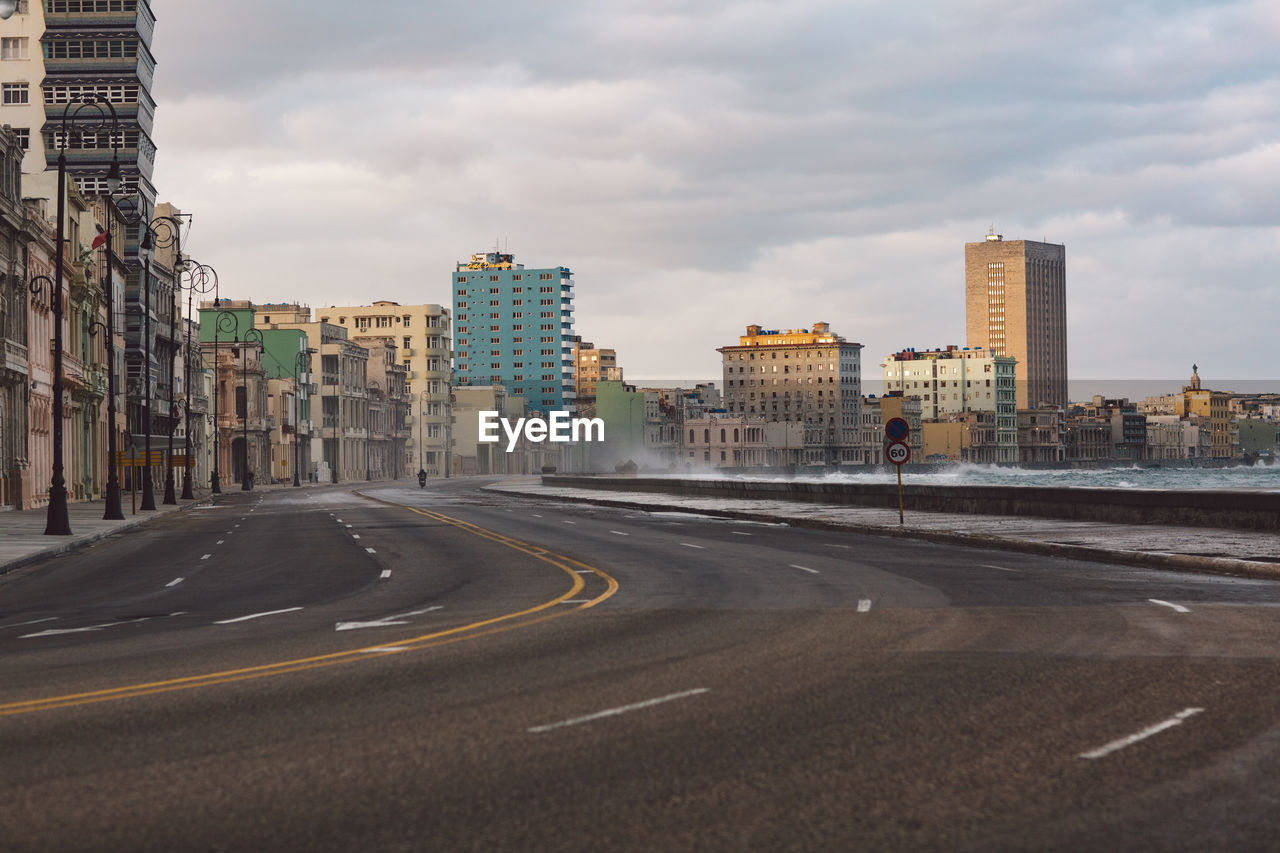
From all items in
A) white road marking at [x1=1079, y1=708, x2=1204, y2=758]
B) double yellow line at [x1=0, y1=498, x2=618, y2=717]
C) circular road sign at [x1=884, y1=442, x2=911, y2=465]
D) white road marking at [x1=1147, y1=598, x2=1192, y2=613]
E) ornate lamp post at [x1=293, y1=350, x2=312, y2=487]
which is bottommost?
white road marking at [x1=1147, y1=598, x2=1192, y2=613]

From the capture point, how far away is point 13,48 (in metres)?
112

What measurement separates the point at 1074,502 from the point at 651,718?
32.0 m

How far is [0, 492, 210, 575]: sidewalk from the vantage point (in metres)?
31.7

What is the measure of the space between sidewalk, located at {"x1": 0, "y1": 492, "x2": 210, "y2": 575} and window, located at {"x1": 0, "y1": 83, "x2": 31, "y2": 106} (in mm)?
56703

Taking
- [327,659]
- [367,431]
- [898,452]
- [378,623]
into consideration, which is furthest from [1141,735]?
[367,431]

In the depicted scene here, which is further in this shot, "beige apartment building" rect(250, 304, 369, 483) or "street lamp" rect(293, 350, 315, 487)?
"beige apartment building" rect(250, 304, 369, 483)

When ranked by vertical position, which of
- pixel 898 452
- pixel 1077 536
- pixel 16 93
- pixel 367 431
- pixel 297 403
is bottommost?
pixel 1077 536

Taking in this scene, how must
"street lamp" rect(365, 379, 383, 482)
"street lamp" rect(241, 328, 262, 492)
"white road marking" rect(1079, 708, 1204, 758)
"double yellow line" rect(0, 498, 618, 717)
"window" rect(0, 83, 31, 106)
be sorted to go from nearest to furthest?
"white road marking" rect(1079, 708, 1204, 758) → "double yellow line" rect(0, 498, 618, 717) → "street lamp" rect(241, 328, 262, 492) → "window" rect(0, 83, 31, 106) → "street lamp" rect(365, 379, 383, 482)

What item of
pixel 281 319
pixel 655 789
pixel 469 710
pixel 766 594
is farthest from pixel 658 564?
pixel 281 319

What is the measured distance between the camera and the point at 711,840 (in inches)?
267

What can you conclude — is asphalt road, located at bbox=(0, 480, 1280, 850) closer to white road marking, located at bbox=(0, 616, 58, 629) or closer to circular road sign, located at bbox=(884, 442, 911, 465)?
white road marking, located at bbox=(0, 616, 58, 629)

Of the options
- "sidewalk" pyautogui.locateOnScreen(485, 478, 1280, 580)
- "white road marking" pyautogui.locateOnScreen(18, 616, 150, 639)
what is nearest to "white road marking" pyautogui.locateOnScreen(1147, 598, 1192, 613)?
"sidewalk" pyautogui.locateOnScreen(485, 478, 1280, 580)

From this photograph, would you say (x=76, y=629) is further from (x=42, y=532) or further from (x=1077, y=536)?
(x=42, y=532)

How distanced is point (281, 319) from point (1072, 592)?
181 metres
